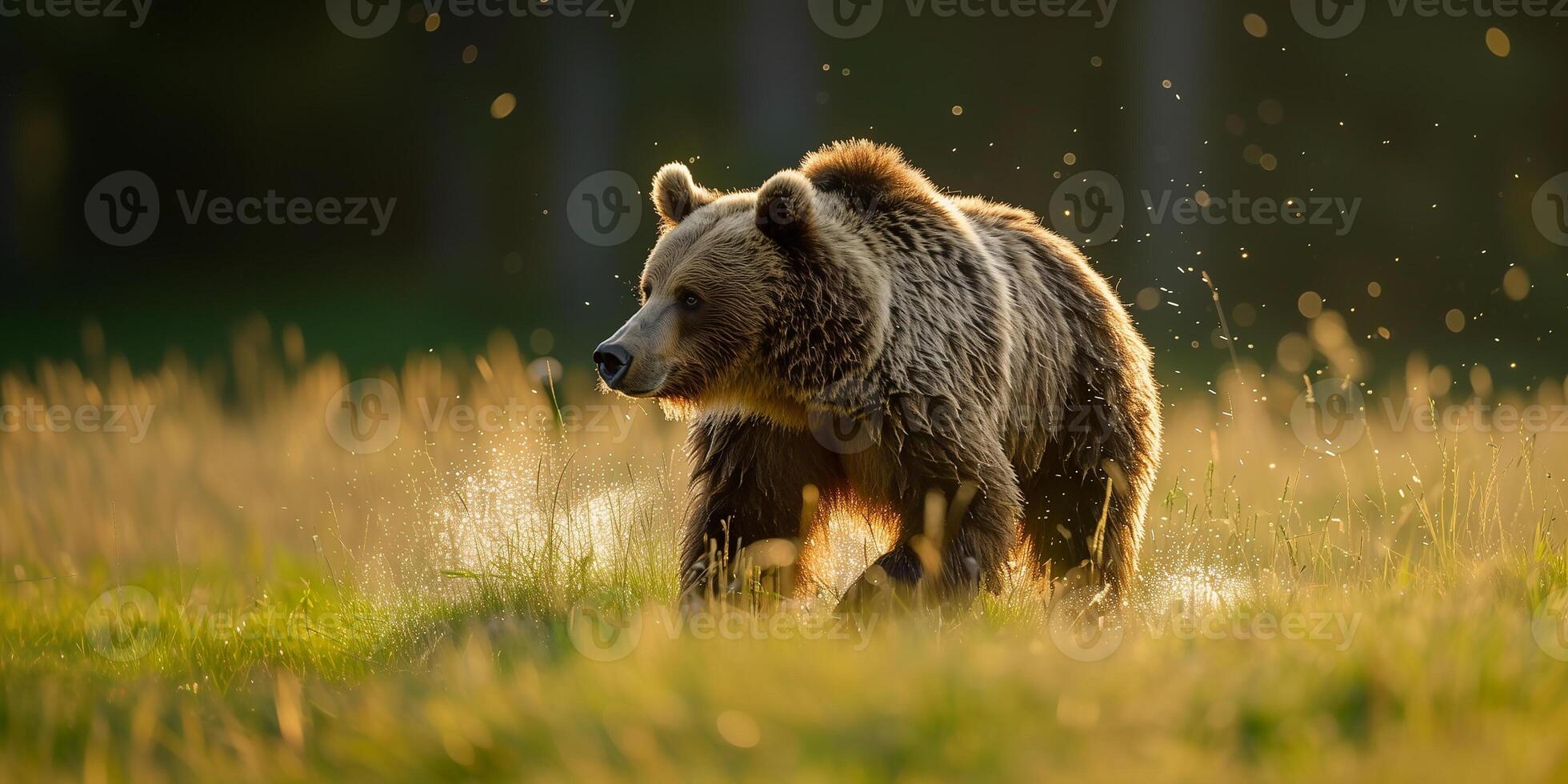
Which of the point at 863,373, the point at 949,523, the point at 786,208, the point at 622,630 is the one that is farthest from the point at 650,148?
the point at 622,630

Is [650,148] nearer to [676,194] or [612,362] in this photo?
[676,194]

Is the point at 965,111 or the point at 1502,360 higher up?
the point at 965,111

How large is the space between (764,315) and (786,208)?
1.17 ft

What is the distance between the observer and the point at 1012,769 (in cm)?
226

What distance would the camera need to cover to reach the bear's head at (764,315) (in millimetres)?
4273

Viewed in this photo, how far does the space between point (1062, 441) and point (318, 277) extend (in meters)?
14.5

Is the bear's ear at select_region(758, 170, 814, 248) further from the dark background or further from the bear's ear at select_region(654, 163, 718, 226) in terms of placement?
the dark background

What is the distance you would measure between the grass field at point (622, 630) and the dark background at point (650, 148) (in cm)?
801

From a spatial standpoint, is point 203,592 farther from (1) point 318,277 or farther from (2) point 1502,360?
(2) point 1502,360

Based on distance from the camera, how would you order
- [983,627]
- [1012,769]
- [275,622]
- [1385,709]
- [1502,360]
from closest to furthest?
1. [1012,769]
2. [1385,709]
3. [983,627]
4. [275,622]
5. [1502,360]

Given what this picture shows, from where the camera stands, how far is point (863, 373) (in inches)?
167

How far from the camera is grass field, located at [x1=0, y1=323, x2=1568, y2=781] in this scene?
7.97 feet

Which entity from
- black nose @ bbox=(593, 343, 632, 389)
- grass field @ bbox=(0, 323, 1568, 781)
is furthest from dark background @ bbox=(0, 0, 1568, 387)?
black nose @ bbox=(593, 343, 632, 389)

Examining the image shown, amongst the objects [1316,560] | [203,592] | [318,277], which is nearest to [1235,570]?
[1316,560]
